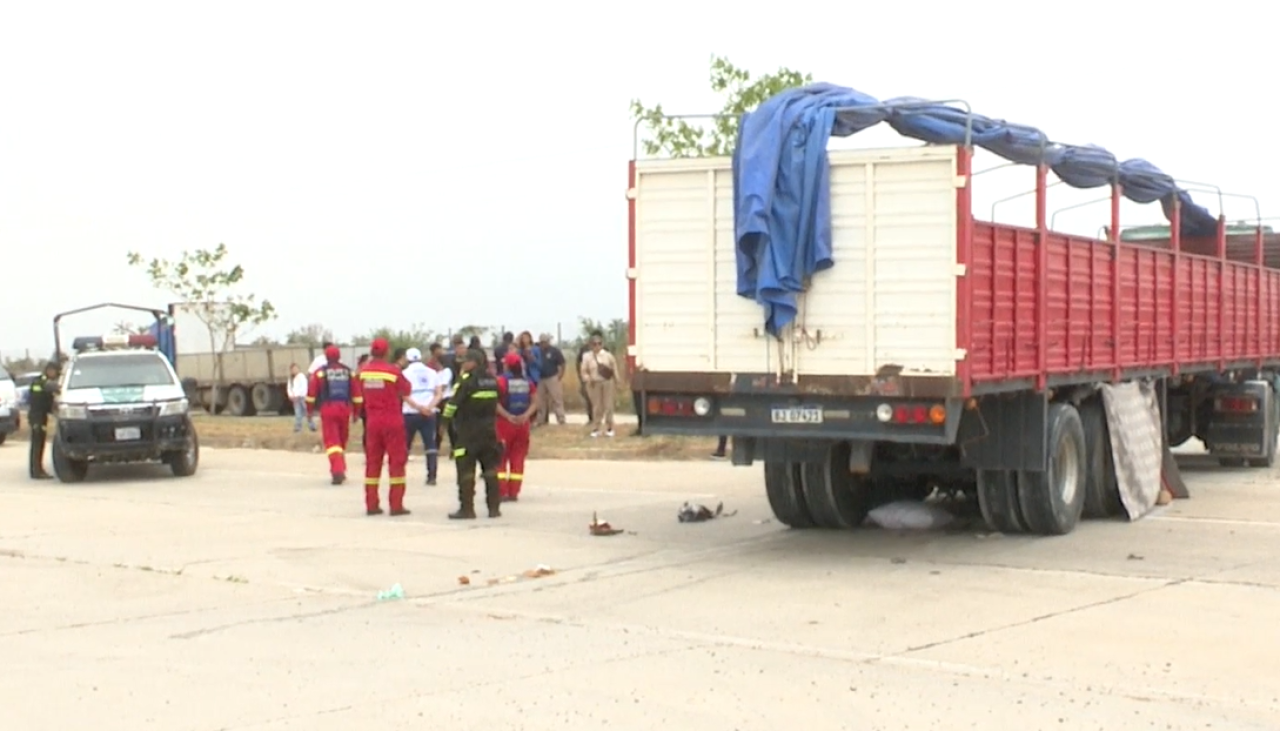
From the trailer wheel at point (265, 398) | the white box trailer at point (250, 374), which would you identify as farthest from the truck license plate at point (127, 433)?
the trailer wheel at point (265, 398)

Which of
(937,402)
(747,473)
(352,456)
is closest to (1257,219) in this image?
(747,473)

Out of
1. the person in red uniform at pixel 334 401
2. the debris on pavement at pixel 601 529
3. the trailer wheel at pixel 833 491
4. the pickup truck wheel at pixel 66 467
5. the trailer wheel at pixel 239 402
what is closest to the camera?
the trailer wheel at pixel 833 491

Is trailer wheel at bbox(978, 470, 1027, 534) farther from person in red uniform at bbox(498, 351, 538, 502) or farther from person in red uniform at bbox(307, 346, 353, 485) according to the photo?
person in red uniform at bbox(307, 346, 353, 485)

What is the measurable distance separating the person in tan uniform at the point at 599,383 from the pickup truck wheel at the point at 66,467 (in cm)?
861

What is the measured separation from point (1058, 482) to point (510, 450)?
19.7 feet

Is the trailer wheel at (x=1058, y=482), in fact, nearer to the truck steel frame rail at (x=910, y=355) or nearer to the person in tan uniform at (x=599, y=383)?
the truck steel frame rail at (x=910, y=355)

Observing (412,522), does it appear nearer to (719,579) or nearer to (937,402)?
(719,579)

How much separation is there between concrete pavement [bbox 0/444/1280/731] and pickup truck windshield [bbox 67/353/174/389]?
189 inches

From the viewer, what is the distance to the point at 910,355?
39.1 feet

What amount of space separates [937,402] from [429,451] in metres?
9.08

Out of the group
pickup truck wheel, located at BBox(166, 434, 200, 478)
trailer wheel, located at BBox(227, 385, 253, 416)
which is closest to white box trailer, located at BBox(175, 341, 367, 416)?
trailer wheel, located at BBox(227, 385, 253, 416)

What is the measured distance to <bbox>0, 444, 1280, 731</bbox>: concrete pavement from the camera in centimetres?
777

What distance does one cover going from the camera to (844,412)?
40.1 feet

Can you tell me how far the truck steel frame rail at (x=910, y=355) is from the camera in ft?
38.9
